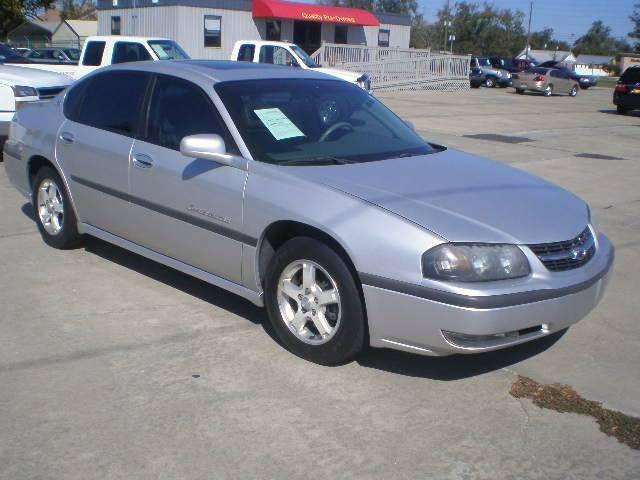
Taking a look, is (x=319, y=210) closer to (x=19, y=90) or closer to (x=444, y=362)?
(x=444, y=362)

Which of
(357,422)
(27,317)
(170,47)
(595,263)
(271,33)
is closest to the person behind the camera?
(357,422)

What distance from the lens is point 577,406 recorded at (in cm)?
399

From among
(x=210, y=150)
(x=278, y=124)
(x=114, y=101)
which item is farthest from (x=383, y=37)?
(x=210, y=150)

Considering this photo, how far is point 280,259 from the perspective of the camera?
445 centimetres

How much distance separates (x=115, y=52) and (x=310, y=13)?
23633 millimetres

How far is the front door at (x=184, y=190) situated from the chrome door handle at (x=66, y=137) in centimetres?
88

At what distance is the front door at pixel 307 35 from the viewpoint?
39.6 m

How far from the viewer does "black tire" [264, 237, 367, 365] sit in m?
4.12

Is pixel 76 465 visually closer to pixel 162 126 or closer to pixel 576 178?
Result: pixel 162 126

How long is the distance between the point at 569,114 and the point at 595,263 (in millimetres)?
21931

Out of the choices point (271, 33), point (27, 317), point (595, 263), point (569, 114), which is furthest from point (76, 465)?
point (271, 33)

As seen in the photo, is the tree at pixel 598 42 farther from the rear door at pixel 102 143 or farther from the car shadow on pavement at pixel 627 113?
the rear door at pixel 102 143

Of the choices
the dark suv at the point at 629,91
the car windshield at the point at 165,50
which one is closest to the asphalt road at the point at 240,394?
the car windshield at the point at 165,50

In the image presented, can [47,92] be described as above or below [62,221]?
above
